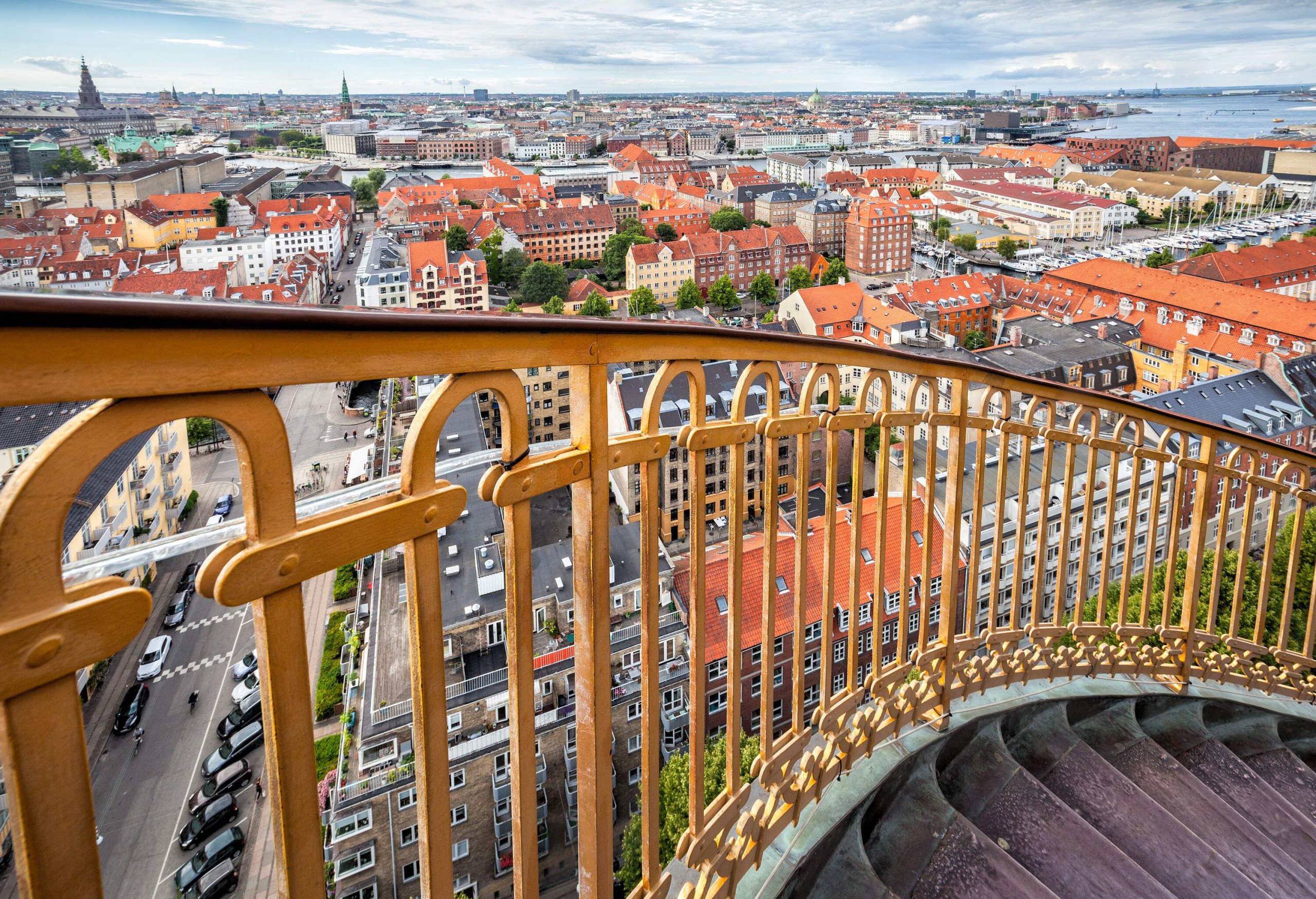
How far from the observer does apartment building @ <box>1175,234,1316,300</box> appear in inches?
1532

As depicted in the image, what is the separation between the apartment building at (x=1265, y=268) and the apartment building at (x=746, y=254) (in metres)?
17.8

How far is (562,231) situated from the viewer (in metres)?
49.0

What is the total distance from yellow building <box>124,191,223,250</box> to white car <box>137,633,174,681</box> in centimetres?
3727

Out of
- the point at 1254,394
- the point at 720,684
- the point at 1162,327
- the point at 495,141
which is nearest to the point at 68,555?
the point at 720,684

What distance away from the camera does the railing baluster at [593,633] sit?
1625mm

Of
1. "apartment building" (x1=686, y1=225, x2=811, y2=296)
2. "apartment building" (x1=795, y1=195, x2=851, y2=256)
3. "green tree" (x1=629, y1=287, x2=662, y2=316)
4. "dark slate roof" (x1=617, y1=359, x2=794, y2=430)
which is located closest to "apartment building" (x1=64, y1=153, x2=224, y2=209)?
"green tree" (x1=629, y1=287, x2=662, y2=316)

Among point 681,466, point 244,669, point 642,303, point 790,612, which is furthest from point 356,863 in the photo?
point 642,303

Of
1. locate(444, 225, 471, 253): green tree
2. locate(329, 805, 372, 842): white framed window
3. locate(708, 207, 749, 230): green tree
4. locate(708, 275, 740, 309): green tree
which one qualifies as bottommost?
locate(329, 805, 372, 842): white framed window

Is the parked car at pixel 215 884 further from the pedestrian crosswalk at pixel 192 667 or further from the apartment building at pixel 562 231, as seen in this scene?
the apartment building at pixel 562 231

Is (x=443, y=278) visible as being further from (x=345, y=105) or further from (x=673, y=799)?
(x=345, y=105)

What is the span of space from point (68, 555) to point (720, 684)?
792cm

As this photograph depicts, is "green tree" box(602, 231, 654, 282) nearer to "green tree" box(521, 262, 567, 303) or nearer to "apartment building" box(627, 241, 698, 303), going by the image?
"apartment building" box(627, 241, 698, 303)

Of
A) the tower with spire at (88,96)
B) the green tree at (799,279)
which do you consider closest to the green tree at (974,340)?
the green tree at (799,279)

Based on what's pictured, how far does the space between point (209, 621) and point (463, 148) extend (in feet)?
309
